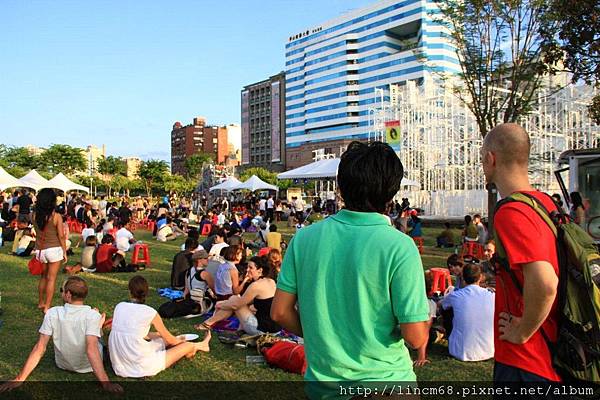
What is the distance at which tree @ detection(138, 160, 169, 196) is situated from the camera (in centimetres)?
6938

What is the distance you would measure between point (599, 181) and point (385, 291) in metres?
11.6

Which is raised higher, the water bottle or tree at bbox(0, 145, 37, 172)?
tree at bbox(0, 145, 37, 172)

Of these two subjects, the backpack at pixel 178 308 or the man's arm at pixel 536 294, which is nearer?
the man's arm at pixel 536 294

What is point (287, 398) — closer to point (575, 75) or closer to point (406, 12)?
point (575, 75)

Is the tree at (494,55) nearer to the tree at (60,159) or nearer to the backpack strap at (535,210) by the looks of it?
the backpack strap at (535,210)

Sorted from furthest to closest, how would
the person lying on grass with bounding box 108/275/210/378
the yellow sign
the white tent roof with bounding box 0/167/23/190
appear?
the yellow sign → the white tent roof with bounding box 0/167/23/190 → the person lying on grass with bounding box 108/275/210/378

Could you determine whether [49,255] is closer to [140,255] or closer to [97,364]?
[97,364]

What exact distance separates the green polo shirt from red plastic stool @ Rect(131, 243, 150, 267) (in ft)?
35.6

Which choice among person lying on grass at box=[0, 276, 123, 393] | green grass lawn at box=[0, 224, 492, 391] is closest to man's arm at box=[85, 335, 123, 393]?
person lying on grass at box=[0, 276, 123, 393]

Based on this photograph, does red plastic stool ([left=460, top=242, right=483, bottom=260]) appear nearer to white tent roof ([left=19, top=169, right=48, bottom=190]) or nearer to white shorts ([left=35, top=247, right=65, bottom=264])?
white shorts ([left=35, top=247, right=65, bottom=264])

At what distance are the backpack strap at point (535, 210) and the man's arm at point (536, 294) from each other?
9 cm

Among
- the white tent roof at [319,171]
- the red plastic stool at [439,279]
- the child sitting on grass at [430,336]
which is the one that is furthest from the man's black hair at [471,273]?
the white tent roof at [319,171]

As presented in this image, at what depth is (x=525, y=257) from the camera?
6.61ft

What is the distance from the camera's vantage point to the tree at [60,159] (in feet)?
184
